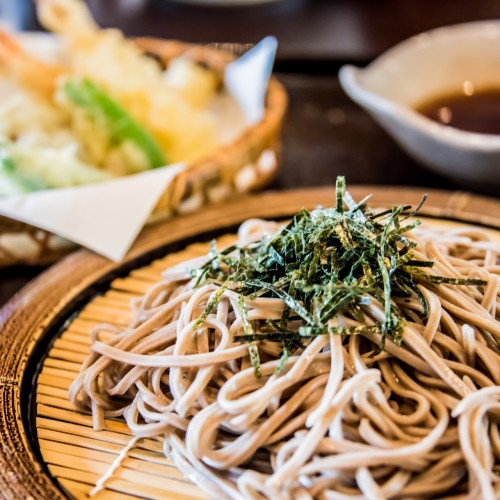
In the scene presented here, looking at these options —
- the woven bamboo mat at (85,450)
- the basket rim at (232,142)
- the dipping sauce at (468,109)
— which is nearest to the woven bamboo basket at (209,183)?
the basket rim at (232,142)

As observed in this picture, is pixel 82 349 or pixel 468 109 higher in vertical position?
pixel 468 109

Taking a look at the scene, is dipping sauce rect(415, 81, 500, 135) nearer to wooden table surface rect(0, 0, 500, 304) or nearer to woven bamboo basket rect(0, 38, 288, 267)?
wooden table surface rect(0, 0, 500, 304)

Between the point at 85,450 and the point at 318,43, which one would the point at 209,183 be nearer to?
the point at 85,450

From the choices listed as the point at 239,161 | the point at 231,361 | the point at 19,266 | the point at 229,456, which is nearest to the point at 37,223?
the point at 19,266

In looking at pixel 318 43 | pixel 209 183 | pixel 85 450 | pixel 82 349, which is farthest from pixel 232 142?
pixel 318 43

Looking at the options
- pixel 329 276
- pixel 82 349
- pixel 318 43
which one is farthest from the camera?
pixel 318 43

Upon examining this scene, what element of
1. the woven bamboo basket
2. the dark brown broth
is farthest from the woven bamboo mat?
the dark brown broth
